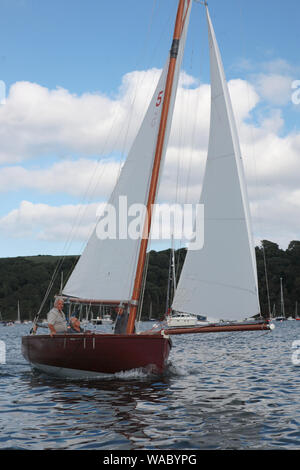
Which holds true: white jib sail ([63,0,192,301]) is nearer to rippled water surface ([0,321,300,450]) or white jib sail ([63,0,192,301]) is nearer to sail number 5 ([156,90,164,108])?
sail number 5 ([156,90,164,108])

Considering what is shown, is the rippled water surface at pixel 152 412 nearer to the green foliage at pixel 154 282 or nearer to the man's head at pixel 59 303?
the man's head at pixel 59 303

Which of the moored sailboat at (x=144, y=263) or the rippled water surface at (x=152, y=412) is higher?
the moored sailboat at (x=144, y=263)

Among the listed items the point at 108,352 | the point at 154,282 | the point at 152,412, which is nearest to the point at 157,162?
the point at 108,352

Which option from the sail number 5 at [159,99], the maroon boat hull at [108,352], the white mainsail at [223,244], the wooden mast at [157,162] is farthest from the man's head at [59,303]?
the sail number 5 at [159,99]

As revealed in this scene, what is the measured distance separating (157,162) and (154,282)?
126m

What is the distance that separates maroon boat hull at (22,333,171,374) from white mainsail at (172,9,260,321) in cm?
149

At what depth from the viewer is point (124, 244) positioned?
17.6m

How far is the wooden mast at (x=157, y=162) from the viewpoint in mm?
17030

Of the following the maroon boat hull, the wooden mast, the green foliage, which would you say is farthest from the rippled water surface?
the green foliage

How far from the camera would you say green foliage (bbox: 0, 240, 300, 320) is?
13300 cm

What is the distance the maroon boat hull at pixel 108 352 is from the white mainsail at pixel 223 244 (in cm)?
149

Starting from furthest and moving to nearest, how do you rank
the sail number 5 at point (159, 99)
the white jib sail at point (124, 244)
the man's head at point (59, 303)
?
the sail number 5 at point (159, 99)
the man's head at point (59, 303)
the white jib sail at point (124, 244)

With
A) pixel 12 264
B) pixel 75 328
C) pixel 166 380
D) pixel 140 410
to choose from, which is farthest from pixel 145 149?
pixel 12 264
